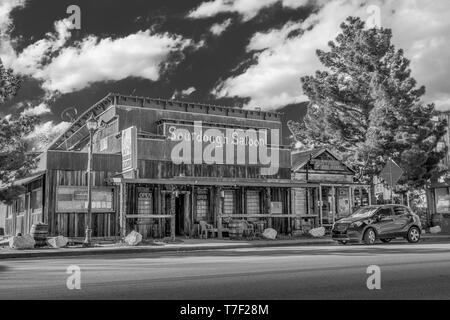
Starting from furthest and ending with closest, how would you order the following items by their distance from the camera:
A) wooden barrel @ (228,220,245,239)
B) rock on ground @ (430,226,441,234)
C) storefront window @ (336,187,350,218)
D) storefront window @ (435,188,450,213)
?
1. storefront window @ (336,187,350,218)
2. storefront window @ (435,188,450,213)
3. rock on ground @ (430,226,441,234)
4. wooden barrel @ (228,220,245,239)

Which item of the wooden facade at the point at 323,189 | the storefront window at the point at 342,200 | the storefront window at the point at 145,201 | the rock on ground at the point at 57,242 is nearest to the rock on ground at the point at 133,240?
the rock on ground at the point at 57,242

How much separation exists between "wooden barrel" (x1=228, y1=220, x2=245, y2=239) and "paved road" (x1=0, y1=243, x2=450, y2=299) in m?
12.3

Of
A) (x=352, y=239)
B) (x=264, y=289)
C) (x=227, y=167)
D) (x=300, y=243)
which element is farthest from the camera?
(x=227, y=167)

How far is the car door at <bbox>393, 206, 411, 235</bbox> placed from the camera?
21078 millimetres

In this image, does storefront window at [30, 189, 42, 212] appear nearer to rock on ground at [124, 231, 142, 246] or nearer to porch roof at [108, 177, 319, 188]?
porch roof at [108, 177, 319, 188]

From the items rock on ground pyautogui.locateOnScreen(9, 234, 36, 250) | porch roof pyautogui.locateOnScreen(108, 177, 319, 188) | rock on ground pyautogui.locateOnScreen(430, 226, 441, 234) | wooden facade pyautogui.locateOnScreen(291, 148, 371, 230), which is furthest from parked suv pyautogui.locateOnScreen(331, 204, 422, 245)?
rock on ground pyautogui.locateOnScreen(9, 234, 36, 250)

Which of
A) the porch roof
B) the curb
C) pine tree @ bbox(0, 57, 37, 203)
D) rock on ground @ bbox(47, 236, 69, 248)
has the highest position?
pine tree @ bbox(0, 57, 37, 203)

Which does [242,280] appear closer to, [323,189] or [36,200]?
[36,200]

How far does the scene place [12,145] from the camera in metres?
21.0

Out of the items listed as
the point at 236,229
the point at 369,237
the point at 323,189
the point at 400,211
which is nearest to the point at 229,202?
the point at 236,229

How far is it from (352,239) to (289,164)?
1007cm

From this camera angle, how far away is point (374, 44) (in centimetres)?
3173
